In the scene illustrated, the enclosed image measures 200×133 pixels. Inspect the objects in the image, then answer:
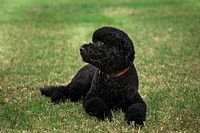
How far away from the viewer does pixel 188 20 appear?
16.7m

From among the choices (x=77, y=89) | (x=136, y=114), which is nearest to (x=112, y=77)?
(x=136, y=114)

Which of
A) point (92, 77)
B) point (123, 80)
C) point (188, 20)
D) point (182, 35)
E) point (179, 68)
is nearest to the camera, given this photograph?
point (123, 80)

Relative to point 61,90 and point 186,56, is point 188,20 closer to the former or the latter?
point 186,56

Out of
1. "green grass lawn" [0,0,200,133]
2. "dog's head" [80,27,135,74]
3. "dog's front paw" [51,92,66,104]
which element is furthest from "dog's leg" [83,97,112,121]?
"dog's front paw" [51,92,66,104]

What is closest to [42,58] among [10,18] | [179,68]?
[179,68]

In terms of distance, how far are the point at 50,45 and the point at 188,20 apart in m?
6.45

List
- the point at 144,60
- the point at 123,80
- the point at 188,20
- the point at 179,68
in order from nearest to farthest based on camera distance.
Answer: the point at 123,80, the point at 179,68, the point at 144,60, the point at 188,20

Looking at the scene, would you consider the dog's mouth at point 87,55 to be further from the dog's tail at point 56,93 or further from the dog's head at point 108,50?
the dog's tail at point 56,93

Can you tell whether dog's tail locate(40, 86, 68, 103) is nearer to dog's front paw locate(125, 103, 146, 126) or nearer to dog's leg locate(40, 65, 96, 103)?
dog's leg locate(40, 65, 96, 103)

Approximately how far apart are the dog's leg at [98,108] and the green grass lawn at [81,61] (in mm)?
104

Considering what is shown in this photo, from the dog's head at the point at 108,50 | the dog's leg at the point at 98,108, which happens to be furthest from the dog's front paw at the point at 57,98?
the dog's head at the point at 108,50

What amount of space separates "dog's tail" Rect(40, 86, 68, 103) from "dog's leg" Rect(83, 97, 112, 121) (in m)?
0.90

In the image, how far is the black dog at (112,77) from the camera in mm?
5898

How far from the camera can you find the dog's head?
5.89 metres
